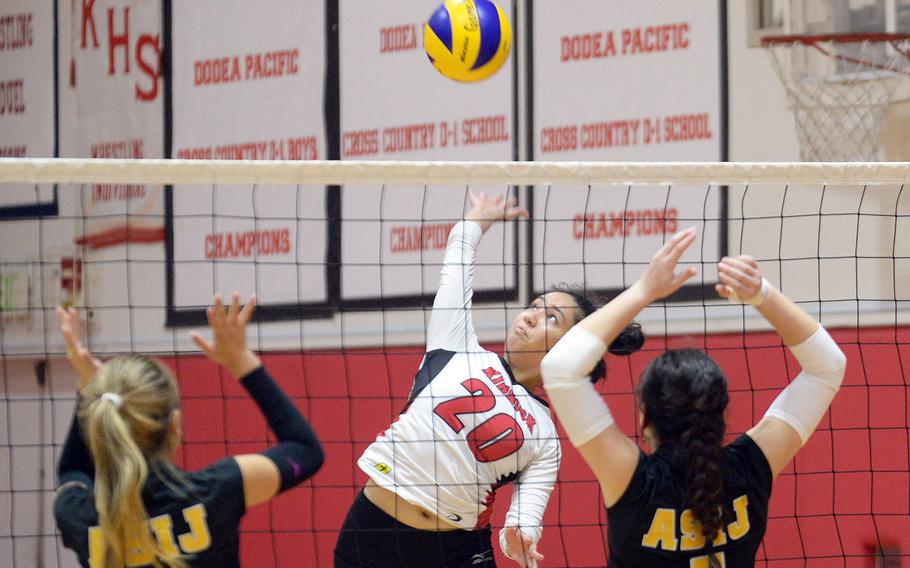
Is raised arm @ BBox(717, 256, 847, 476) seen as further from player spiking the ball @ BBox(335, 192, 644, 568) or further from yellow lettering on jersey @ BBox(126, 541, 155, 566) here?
yellow lettering on jersey @ BBox(126, 541, 155, 566)

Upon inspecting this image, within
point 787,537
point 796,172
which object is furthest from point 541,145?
point 796,172

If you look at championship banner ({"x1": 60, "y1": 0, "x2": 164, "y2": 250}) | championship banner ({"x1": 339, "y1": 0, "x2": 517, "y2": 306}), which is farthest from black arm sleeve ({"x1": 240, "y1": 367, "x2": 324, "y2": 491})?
championship banner ({"x1": 60, "y1": 0, "x2": 164, "y2": 250})

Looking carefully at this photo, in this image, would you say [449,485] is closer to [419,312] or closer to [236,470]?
[236,470]

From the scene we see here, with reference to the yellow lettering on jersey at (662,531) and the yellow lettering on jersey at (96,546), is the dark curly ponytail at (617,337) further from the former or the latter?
the yellow lettering on jersey at (96,546)

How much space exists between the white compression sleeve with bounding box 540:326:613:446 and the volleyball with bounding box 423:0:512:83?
105 inches

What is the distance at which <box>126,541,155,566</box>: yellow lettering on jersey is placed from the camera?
7.98 feet

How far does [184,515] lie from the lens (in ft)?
8.02

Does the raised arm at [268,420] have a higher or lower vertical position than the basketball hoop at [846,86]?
lower

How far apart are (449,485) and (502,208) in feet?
3.08

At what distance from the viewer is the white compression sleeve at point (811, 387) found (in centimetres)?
259

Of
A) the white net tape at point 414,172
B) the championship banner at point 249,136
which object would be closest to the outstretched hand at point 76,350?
the white net tape at point 414,172

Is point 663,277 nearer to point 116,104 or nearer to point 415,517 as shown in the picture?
point 415,517

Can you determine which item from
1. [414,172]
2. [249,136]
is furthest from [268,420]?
[249,136]

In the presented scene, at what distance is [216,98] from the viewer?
7.62m
